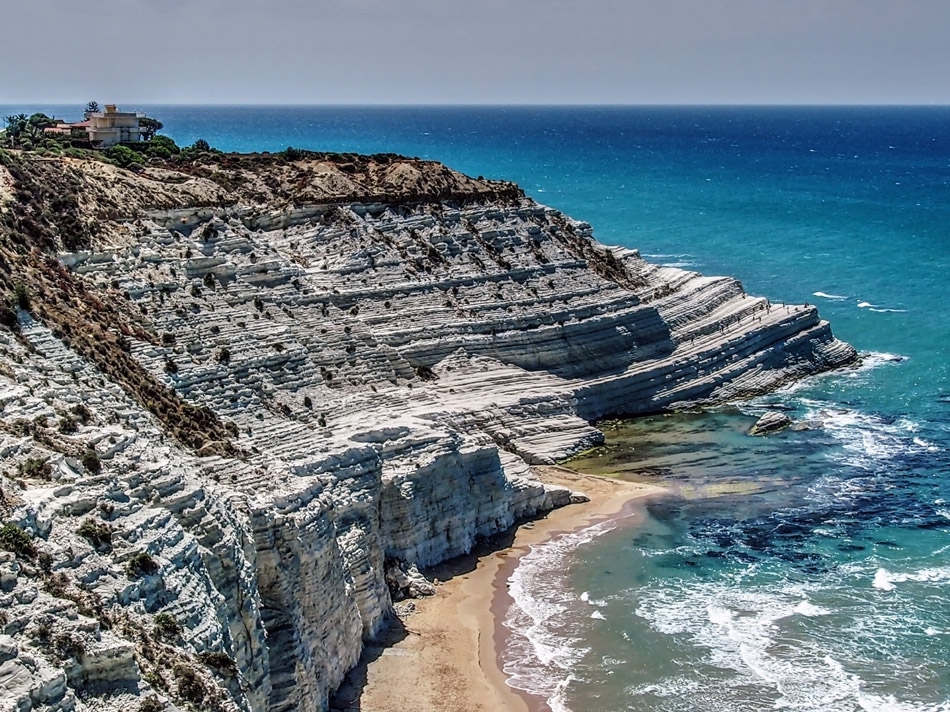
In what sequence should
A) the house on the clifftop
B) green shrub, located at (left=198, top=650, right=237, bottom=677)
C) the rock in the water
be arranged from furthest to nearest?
the house on the clifftop → the rock in the water → green shrub, located at (left=198, top=650, right=237, bottom=677)

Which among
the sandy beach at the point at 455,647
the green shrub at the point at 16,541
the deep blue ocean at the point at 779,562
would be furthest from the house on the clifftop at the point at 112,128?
the green shrub at the point at 16,541

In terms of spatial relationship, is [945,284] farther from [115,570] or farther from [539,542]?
[115,570]

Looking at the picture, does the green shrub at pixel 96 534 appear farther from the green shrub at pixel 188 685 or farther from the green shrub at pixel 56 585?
the green shrub at pixel 188 685

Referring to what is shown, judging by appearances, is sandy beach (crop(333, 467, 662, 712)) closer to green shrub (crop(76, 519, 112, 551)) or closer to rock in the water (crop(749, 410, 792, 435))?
green shrub (crop(76, 519, 112, 551))

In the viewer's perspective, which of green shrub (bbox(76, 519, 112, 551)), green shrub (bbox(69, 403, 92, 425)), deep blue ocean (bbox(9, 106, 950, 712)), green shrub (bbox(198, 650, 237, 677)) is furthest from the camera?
deep blue ocean (bbox(9, 106, 950, 712))

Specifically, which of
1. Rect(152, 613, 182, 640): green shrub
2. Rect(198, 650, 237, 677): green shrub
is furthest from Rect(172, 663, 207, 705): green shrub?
Rect(198, 650, 237, 677): green shrub

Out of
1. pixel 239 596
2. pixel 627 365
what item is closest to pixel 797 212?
pixel 627 365

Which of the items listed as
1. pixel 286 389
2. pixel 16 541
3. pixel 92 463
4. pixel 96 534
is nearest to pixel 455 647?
pixel 286 389
